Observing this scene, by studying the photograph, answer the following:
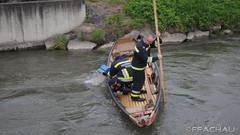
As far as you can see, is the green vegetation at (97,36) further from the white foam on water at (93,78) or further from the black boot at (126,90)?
the black boot at (126,90)

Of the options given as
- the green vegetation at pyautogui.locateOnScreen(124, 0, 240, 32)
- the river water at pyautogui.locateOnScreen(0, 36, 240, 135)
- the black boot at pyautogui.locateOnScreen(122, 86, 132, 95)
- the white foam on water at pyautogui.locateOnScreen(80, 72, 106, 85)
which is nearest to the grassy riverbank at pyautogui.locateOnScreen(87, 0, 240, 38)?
the green vegetation at pyautogui.locateOnScreen(124, 0, 240, 32)

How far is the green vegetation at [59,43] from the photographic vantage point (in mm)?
14109

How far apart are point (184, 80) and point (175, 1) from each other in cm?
657

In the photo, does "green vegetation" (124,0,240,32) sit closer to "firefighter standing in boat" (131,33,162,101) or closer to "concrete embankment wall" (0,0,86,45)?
"concrete embankment wall" (0,0,86,45)

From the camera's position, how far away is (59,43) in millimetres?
14102

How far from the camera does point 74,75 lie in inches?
448

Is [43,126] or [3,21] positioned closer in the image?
[43,126]

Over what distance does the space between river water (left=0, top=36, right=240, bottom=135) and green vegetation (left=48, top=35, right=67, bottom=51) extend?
1.43 feet

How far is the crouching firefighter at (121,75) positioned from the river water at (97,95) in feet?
2.20

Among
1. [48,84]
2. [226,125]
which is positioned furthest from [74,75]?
[226,125]

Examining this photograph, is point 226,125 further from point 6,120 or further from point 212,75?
point 6,120

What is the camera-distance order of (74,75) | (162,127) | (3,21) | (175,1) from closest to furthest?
(162,127), (74,75), (3,21), (175,1)

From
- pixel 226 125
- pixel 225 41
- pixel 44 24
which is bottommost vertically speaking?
pixel 226 125

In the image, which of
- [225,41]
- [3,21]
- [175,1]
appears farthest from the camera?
[175,1]
